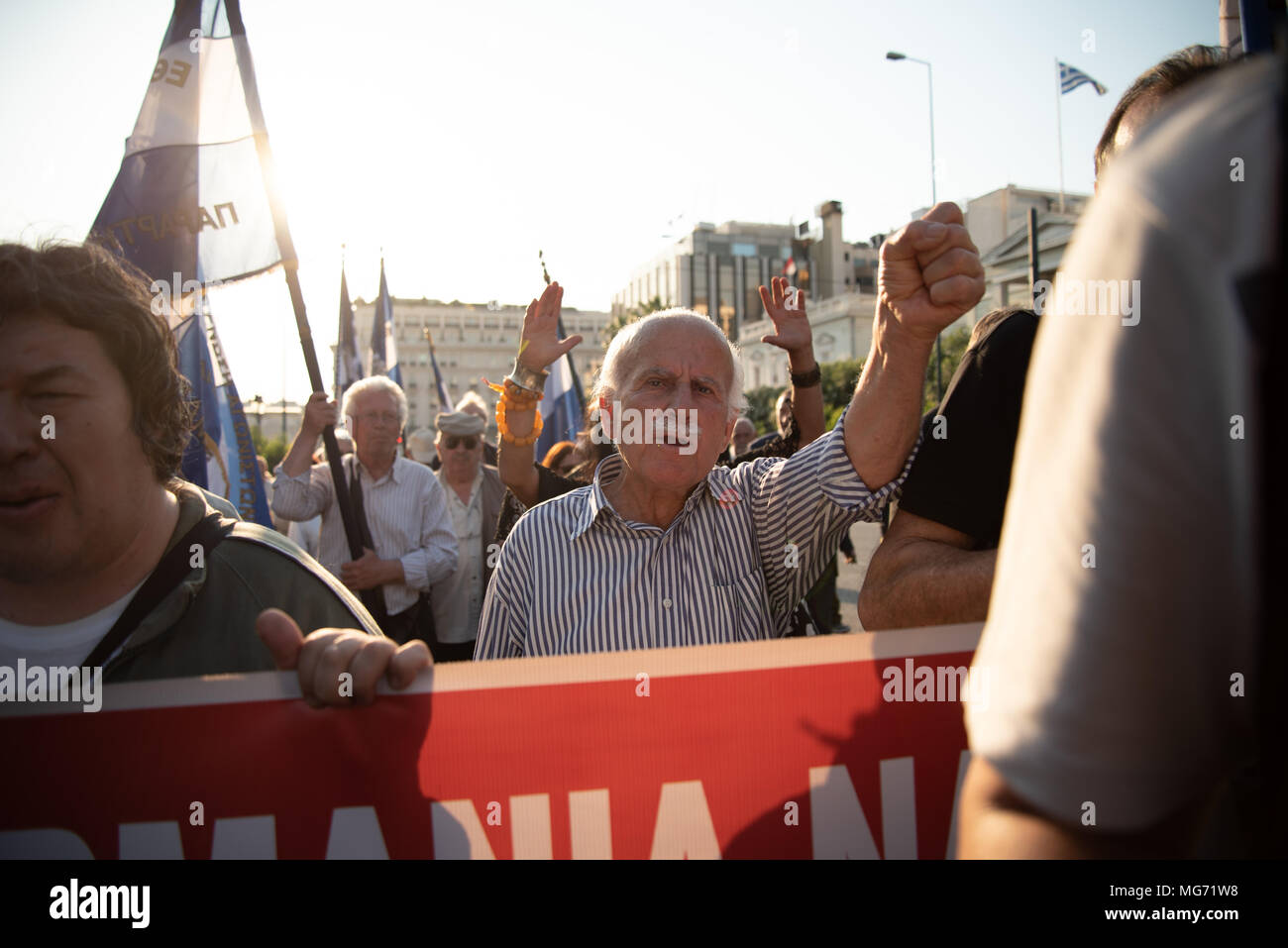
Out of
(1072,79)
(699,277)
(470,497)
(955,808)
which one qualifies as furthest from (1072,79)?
(699,277)

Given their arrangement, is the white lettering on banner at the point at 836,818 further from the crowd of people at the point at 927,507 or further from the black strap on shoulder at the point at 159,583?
the black strap on shoulder at the point at 159,583

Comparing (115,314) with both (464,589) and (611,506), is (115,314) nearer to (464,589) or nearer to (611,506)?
(611,506)

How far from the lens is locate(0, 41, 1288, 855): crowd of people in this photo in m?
0.57

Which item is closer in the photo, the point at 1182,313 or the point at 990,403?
the point at 1182,313

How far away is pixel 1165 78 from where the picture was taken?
1854 millimetres

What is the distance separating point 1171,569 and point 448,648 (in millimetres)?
4878

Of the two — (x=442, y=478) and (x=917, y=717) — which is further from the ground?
(x=442, y=478)

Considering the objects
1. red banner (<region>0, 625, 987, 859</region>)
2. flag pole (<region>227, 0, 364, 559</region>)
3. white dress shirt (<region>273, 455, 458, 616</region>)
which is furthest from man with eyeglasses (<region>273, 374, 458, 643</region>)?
red banner (<region>0, 625, 987, 859</region>)

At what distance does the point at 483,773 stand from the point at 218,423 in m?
4.39

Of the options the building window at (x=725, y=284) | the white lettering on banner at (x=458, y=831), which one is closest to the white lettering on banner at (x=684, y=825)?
the white lettering on banner at (x=458, y=831)

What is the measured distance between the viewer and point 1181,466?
1.88 ft
